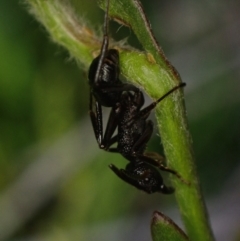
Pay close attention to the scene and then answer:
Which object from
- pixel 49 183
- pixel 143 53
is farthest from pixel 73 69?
pixel 143 53

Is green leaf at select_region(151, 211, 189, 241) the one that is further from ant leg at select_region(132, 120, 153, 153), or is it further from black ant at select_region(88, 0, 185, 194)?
ant leg at select_region(132, 120, 153, 153)

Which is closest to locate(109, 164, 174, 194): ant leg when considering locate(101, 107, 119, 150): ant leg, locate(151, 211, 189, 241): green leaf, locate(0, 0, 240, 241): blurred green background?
locate(101, 107, 119, 150): ant leg

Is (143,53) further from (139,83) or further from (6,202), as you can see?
(6,202)

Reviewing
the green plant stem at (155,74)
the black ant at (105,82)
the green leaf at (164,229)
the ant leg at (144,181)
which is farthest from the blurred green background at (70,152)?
the green leaf at (164,229)

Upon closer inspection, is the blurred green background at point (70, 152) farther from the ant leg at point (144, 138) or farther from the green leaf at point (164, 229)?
the green leaf at point (164, 229)

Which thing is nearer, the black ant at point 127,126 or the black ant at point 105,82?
the black ant at point 105,82

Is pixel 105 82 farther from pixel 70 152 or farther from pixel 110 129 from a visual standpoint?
pixel 70 152

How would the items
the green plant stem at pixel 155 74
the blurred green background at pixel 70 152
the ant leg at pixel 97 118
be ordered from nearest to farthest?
1. the green plant stem at pixel 155 74
2. the ant leg at pixel 97 118
3. the blurred green background at pixel 70 152
